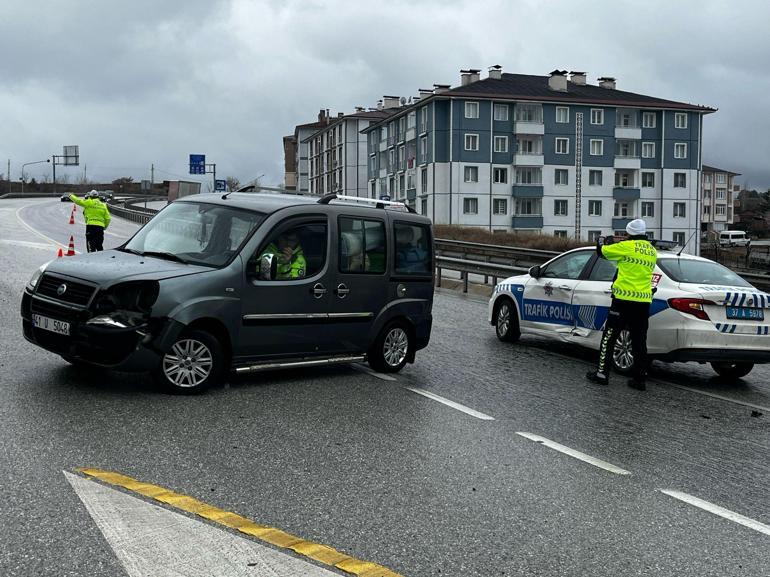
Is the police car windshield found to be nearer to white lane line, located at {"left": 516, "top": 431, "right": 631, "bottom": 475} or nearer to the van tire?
the van tire

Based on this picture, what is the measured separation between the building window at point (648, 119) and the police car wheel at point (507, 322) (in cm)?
7249

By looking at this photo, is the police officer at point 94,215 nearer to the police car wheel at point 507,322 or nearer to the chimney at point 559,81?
the police car wheel at point 507,322

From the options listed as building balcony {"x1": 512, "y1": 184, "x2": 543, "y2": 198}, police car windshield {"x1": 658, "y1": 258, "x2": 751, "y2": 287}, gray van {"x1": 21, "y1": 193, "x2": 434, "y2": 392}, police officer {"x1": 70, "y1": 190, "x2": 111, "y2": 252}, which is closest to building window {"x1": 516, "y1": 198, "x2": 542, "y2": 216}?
building balcony {"x1": 512, "y1": 184, "x2": 543, "y2": 198}

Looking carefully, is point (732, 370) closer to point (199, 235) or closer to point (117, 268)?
point (199, 235)

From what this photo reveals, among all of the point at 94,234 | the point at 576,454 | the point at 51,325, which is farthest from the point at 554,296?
the point at 94,234

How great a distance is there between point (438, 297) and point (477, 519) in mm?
14537

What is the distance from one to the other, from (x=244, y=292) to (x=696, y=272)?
5391 mm

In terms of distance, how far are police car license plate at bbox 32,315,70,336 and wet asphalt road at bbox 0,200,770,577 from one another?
19.3 inches

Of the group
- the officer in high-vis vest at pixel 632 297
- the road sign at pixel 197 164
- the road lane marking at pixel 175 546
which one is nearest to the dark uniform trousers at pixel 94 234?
the officer in high-vis vest at pixel 632 297

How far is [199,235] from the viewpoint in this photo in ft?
27.3

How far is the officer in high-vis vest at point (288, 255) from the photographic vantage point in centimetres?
822

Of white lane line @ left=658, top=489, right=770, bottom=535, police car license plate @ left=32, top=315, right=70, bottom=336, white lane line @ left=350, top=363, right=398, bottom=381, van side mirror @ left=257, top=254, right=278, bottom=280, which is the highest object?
van side mirror @ left=257, top=254, right=278, bottom=280

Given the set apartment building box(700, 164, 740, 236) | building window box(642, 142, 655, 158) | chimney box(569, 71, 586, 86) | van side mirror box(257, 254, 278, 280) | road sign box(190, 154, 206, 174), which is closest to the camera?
Result: van side mirror box(257, 254, 278, 280)

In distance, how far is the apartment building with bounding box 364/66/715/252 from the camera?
75.6 meters
